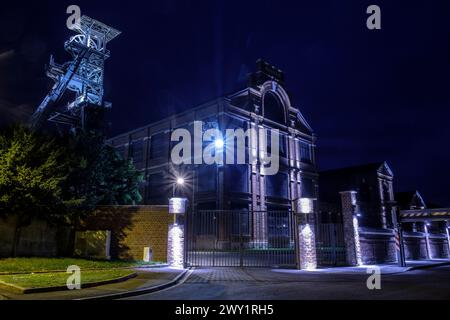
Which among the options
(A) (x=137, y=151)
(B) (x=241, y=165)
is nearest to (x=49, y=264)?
(B) (x=241, y=165)

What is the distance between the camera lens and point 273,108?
42500mm

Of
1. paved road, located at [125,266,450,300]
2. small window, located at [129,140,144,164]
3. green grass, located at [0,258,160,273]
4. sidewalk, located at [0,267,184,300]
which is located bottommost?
paved road, located at [125,266,450,300]

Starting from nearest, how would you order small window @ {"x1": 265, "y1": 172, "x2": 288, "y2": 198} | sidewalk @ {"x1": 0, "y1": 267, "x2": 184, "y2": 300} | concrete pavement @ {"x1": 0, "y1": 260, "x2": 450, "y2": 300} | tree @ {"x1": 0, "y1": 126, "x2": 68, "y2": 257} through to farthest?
1. sidewalk @ {"x1": 0, "y1": 267, "x2": 184, "y2": 300}
2. concrete pavement @ {"x1": 0, "y1": 260, "x2": 450, "y2": 300}
3. tree @ {"x1": 0, "y1": 126, "x2": 68, "y2": 257}
4. small window @ {"x1": 265, "y1": 172, "x2": 288, "y2": 198}

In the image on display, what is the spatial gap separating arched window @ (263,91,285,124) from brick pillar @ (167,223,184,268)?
26676mm

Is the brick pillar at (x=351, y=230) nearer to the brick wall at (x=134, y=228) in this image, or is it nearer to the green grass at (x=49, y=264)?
the brick wall at (x=134, y=228)

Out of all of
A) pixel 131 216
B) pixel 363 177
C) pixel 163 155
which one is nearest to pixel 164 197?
pixel 163 155

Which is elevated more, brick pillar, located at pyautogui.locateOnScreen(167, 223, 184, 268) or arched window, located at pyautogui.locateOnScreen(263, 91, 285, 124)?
arched window, located at pyautogui.locateOnScreen(263, 91, 285, 124)

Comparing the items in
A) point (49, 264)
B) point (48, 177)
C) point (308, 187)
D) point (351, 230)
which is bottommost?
point (49, 264)

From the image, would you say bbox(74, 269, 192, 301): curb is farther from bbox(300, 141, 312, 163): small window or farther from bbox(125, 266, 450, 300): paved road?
bbox(300, 141, 312, 163): small window

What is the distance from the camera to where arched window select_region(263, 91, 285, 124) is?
4156 centimetres

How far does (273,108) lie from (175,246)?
29195mm

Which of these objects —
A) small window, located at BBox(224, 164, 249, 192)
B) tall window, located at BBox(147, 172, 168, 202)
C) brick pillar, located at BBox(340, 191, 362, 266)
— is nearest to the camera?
brick pillar, located at BBox(340, 191, 362, 266)

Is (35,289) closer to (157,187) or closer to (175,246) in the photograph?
(175,246)

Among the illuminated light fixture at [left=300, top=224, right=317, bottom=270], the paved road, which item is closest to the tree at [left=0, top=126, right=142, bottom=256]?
the paved road
